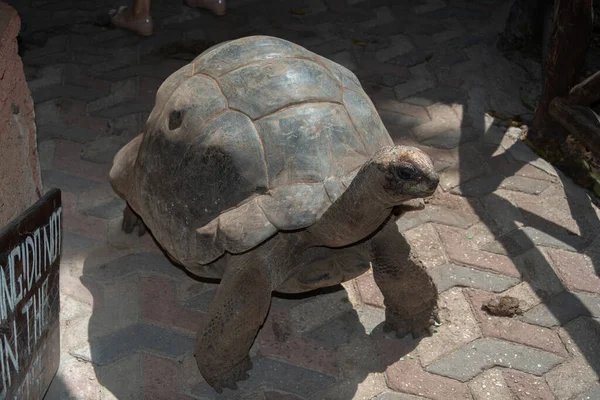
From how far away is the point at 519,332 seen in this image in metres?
3.34

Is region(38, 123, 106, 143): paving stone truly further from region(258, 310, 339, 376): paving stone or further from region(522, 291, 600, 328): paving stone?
region(522, 291, 600, 328): paving stone

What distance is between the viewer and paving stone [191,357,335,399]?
3.02 m

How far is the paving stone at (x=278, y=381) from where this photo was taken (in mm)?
3016

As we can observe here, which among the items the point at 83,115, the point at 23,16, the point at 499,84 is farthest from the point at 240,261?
the point at 23,16

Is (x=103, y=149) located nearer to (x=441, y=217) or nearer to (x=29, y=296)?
(x=441, y=217)

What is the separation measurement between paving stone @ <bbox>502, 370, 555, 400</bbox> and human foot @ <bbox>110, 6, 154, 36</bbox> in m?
3.45

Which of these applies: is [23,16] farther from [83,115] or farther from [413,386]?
[413,386]

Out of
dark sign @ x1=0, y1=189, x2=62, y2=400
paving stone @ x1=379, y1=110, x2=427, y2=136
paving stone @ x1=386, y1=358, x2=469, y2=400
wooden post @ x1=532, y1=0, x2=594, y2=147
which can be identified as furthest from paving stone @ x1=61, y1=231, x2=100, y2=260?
wooden post @ x1=532, y1=0, x2=594, y2=147

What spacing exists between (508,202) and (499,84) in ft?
4.18

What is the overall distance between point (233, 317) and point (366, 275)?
935mm

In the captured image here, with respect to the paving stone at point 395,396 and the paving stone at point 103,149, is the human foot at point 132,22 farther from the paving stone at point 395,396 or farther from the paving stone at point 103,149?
the paving stone at point 395,396

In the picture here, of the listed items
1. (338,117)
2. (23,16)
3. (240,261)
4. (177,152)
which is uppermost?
(338,117)

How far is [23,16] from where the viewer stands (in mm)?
5520

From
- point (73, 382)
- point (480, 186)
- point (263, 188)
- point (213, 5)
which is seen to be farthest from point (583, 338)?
point (213, 5)
